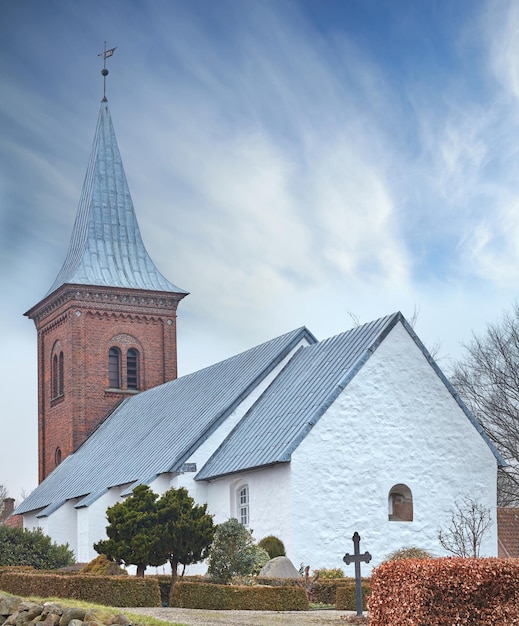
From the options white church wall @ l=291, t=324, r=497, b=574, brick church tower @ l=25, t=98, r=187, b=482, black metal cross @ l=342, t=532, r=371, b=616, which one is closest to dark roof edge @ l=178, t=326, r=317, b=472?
white church wall @ l=291, t=324, r=497, b=574

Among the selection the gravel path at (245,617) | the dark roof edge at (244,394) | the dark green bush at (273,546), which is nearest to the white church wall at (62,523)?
the dark roof edge at (244,394)

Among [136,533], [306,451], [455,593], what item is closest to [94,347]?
[306,451]

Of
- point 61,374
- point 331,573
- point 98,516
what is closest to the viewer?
point 331,573

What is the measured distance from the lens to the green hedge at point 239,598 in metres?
18.8

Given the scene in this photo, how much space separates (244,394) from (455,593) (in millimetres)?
18855

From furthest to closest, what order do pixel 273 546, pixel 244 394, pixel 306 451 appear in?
pixel 244 394 < pixel 306 451 < pixel 273 546

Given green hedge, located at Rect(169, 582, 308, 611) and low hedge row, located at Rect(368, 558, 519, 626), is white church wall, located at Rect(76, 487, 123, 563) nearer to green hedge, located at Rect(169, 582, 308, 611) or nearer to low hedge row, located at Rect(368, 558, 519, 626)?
green hedge, located at Rect(169, 582, 308, 611)

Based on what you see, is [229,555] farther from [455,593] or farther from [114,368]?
[114,368]

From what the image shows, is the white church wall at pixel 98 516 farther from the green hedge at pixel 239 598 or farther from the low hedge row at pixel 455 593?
the low hedge row at pixel 455 593

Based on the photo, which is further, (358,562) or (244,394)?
(244,394)

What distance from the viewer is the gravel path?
15711mm

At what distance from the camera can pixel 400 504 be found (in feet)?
90.6

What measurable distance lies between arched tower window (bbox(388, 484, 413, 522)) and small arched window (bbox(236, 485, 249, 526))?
3693 mm

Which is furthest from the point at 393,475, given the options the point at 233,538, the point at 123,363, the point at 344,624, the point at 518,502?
the point at 123,363
